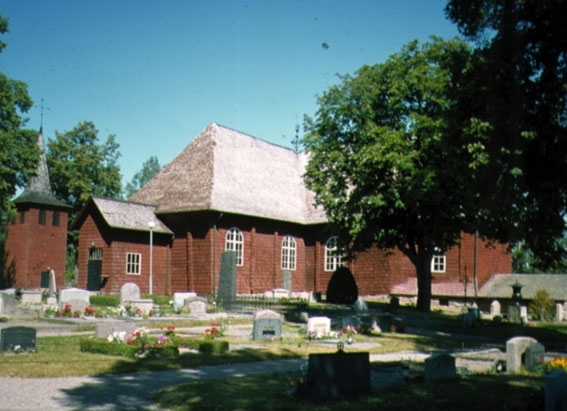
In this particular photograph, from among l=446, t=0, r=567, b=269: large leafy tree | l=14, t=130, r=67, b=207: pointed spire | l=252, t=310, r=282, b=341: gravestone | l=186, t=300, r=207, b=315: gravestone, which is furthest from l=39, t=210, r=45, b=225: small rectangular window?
l=446, t=0, r=567, b=269: large leafy tree

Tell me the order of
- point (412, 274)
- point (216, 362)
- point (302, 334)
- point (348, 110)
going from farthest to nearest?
point (412, 274) → point (348, 110) → point (302, 334) → point (216, 362)

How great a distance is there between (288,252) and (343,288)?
687 centimetres

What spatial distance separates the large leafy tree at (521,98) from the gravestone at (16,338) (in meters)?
13.8

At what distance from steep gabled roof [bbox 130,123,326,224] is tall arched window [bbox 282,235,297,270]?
1.59m

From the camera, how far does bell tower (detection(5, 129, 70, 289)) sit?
5006 cm

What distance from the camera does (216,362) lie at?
14.4 meters

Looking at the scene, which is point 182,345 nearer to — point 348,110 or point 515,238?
point 515,238

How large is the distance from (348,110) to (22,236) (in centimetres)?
3214

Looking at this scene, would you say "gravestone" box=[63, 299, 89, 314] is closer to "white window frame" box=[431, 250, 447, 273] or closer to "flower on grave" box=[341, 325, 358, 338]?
"flower on grave" box=[341, 325, 358, 338]

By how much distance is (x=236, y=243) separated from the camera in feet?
132

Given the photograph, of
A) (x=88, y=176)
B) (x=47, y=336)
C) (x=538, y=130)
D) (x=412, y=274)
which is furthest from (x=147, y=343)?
(x=88, y=176)

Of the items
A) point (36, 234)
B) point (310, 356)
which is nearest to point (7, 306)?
point (310, 356)

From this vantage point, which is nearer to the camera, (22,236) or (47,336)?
(47,336)

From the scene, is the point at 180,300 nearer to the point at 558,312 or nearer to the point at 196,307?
the point at 196,307
